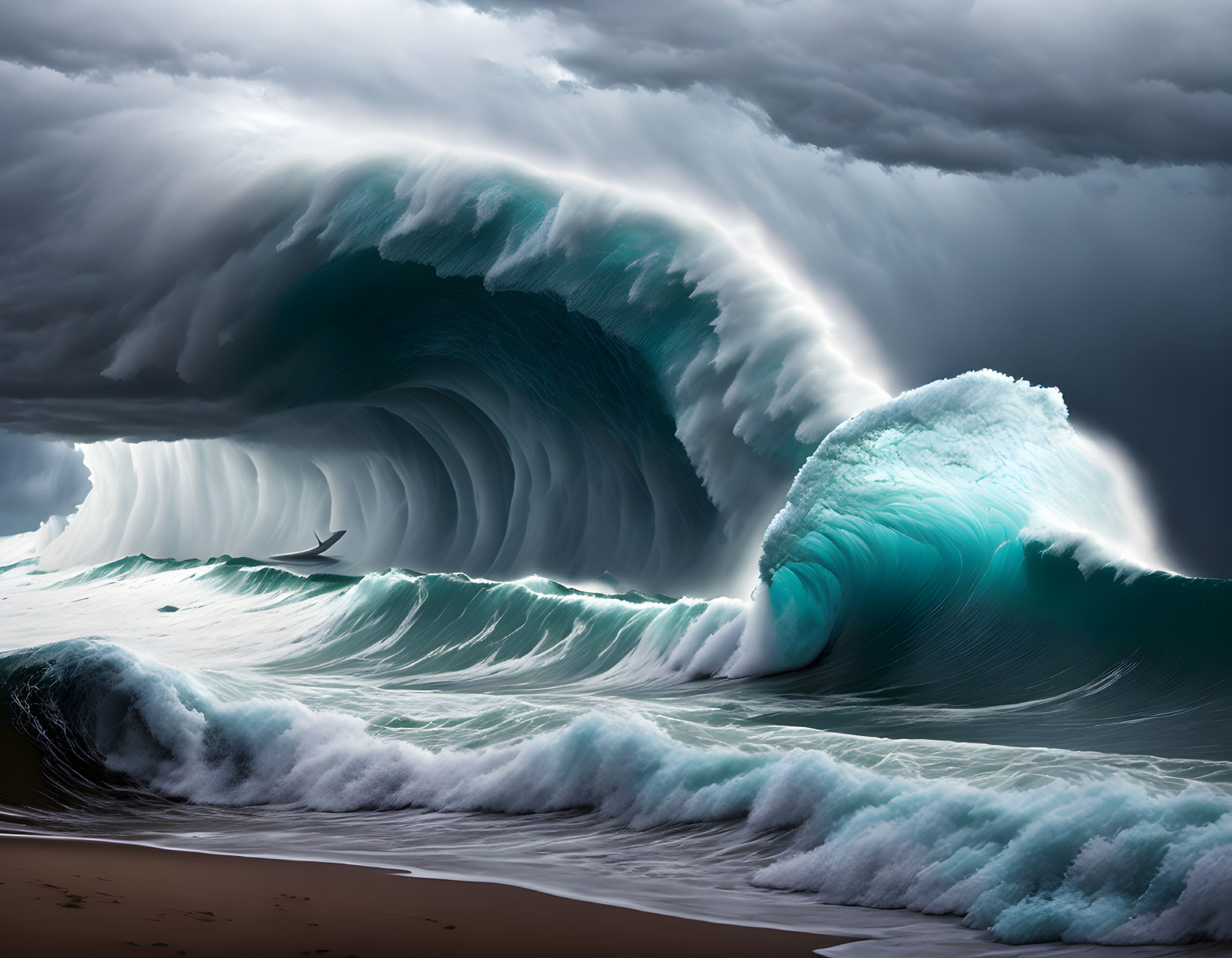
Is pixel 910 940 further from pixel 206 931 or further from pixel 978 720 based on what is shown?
pixel 978 720

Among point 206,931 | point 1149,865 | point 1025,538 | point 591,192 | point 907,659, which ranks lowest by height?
point 206,931

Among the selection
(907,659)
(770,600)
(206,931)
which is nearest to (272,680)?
(770,600)

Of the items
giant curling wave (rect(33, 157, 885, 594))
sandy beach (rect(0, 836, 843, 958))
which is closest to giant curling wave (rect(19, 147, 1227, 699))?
giant curling wave (rect(33, 157, 885, 594))

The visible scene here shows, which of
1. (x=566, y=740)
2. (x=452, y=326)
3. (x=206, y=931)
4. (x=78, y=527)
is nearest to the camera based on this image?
(x=206, y=931)

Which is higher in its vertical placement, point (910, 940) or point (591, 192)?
point (591, 192)

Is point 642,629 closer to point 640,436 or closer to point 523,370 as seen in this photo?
point 640,436

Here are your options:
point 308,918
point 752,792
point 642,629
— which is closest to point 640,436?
point 642,629

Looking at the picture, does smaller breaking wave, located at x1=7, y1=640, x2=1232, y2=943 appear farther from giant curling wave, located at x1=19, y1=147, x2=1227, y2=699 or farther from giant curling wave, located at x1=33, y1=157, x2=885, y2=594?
giant curling wave, located at x1=33, y1=157, x2=885, y2=594

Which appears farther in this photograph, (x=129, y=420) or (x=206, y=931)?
(x=129, y=420)
